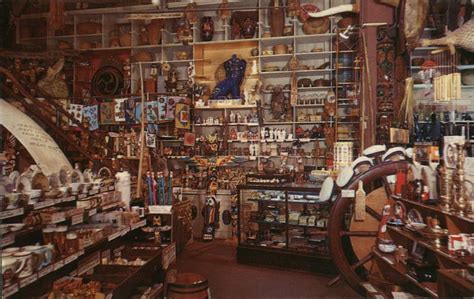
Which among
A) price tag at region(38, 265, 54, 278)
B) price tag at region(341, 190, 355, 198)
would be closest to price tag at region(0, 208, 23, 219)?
price tag at region(38, 265, 54, 278)

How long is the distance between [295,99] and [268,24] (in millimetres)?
1432

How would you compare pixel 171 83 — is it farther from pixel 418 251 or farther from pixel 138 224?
pixel 418 251

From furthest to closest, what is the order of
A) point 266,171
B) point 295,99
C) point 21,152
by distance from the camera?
1. point 295,99
2. point 266,171
3. point 21,152

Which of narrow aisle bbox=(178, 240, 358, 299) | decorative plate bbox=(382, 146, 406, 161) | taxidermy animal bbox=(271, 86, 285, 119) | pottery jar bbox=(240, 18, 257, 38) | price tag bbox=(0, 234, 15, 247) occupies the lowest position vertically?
narrow aisle bbox=(178, 240, 358, 299)

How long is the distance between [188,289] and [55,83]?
17.1ft

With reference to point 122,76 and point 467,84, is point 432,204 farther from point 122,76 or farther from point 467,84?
point 122,76

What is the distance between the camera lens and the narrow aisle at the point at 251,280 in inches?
150

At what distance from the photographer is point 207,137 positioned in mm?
6602

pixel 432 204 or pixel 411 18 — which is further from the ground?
pixel 411 18

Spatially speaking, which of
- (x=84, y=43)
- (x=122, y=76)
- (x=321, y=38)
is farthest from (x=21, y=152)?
(x=321, y=38)

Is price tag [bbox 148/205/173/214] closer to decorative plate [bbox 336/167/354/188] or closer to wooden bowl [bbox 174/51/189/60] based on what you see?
decorative plate [bbox 336/167/354/188]

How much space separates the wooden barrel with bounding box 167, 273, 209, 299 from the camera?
9.50ft

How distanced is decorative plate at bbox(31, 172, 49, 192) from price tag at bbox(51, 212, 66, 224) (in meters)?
0.20

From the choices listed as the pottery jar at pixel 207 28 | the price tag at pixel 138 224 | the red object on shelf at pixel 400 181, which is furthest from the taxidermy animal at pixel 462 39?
the pottery jar at pixel 207 28
